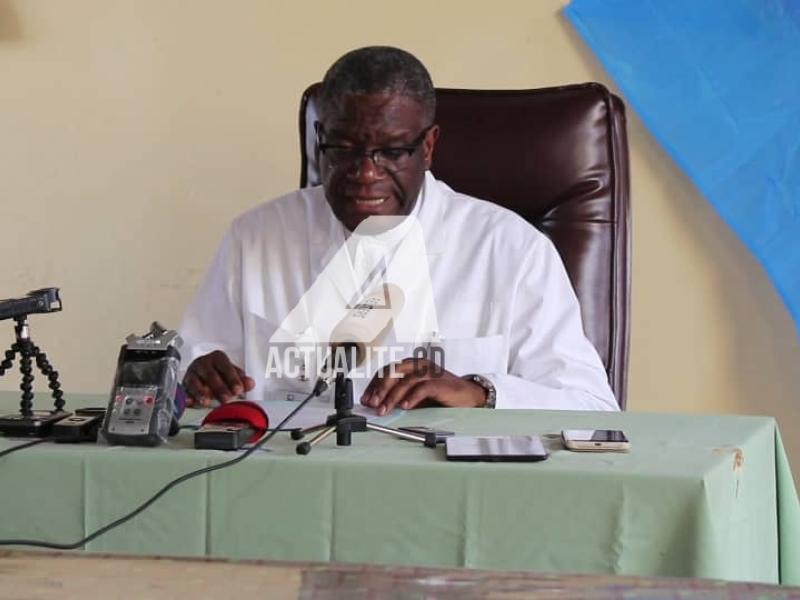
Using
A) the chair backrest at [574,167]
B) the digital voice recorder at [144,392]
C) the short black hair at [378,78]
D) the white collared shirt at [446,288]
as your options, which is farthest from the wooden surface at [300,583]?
the chair backrest at [574,167]

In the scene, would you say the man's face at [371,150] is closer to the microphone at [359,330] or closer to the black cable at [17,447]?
the microphone at [359,330]

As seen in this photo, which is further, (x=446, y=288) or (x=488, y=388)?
(x=446, y=288)

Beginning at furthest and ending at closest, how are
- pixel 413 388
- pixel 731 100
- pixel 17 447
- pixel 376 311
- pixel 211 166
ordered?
pixel 211 166 → pixel 731 100 → pixel 376 311 → pixel 413 388 → pixel 17 447

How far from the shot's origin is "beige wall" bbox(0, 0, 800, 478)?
2.53 metres

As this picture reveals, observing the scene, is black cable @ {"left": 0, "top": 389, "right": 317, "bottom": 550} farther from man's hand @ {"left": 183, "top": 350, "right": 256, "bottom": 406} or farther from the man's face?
the man's face

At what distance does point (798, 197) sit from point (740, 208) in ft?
0.39

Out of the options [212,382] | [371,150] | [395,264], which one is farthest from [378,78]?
[212,382]

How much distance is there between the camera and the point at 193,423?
54.4 inches

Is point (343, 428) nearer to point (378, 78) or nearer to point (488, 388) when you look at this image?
point (488, 388)

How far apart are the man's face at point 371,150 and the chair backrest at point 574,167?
0.18 metres

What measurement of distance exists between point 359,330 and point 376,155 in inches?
14.8

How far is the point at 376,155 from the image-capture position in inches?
73.4

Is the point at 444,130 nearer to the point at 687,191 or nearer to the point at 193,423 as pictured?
the point at 687,191

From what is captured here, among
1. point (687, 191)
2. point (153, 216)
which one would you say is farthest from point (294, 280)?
point (687, 191)
